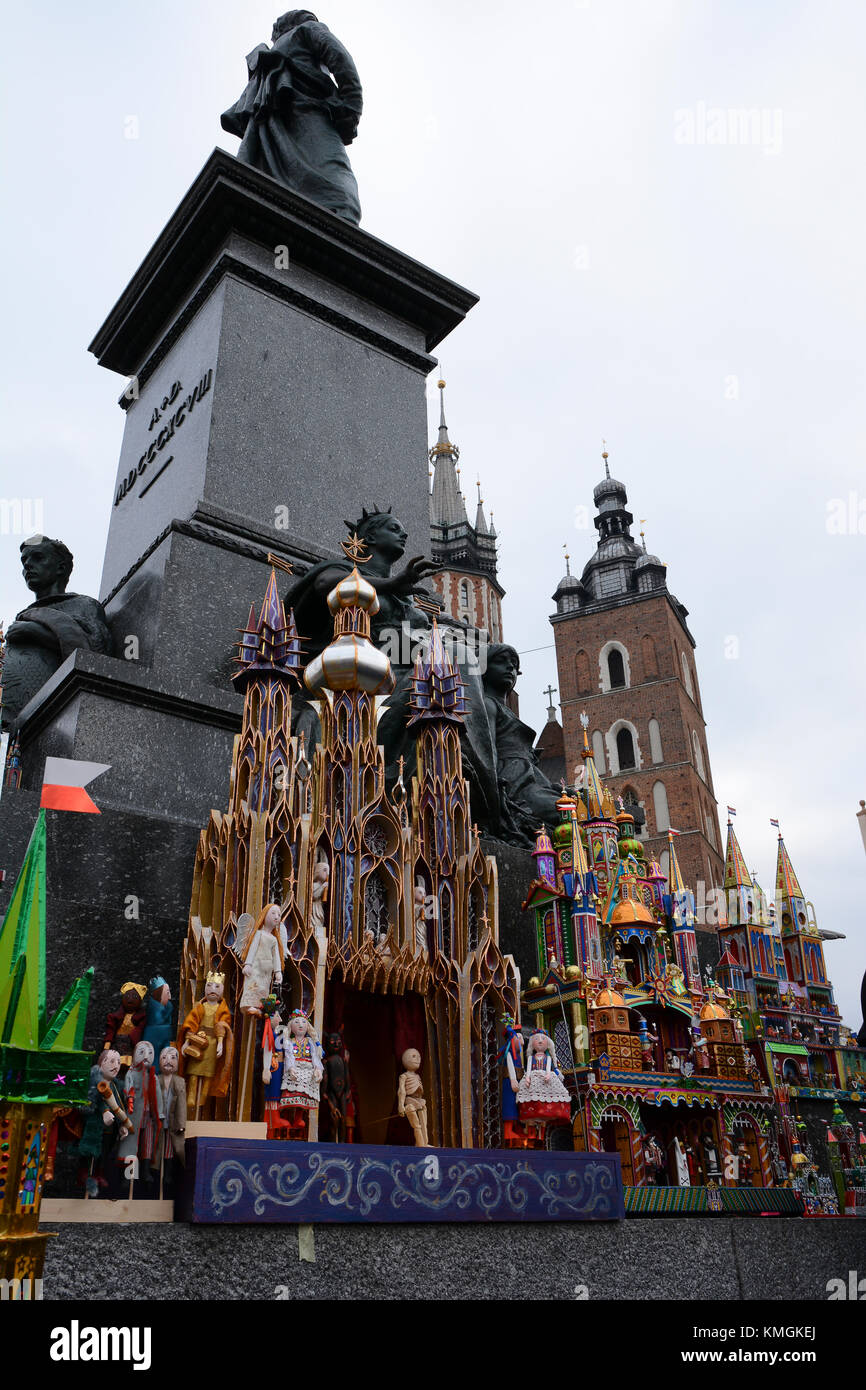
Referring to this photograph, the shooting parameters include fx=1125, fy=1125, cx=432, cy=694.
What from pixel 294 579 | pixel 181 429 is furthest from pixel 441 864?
pixel 181 429

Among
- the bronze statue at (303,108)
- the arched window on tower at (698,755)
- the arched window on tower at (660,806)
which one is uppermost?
the arched window on tower at (698,755)

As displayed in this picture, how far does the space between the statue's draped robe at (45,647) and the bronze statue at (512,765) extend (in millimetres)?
4713

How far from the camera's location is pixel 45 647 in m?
13.4

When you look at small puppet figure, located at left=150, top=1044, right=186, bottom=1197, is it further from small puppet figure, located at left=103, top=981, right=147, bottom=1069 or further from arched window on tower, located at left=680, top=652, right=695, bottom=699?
arched window on tower, located at left=680, top=652, right=695, bottom=699

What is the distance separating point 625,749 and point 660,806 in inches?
246

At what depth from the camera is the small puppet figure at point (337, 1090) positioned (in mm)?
8617

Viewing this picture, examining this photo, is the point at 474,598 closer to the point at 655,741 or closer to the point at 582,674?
the point at 582,674

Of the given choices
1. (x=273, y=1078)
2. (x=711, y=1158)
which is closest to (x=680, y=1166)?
(x=711, y=1158)

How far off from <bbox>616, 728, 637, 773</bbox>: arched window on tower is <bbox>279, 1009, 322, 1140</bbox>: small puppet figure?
7318 cm

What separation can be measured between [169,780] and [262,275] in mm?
8148

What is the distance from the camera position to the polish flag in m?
8.58

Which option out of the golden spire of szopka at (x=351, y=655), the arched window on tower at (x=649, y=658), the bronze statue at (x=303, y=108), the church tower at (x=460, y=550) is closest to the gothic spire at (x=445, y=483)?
the church tower at (x=460, y=550)

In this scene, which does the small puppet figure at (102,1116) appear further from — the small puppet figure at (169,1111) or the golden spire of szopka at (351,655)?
the golden spire of szopka at (351,655)
